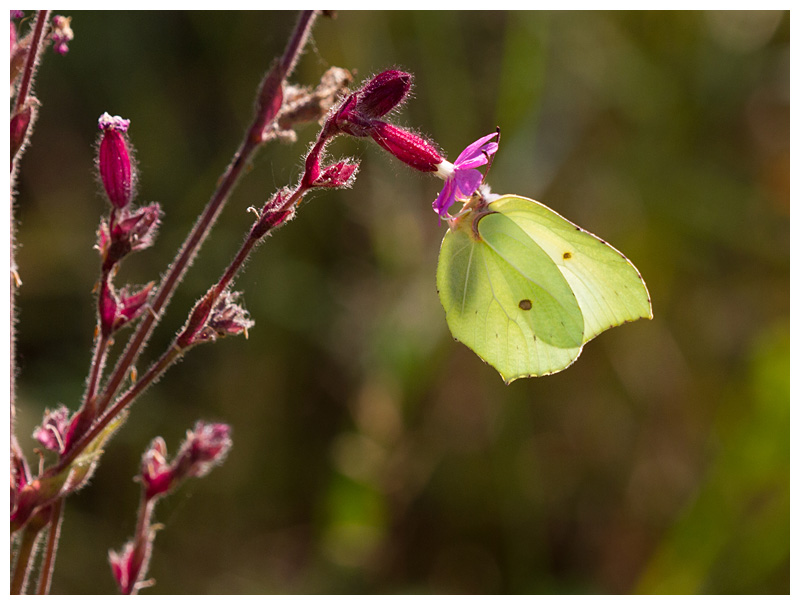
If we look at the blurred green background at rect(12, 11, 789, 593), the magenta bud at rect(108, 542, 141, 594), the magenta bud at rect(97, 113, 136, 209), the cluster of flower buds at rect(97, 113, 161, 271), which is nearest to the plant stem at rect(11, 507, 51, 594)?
the magenta bud at rect(108, 542, 141, 594)

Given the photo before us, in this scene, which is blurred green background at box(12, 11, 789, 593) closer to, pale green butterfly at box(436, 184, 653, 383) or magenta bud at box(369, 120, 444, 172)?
pale green butterfly at box(436, 184, 653, 383)

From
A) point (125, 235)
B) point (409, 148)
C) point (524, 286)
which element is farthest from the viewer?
point (524, 286)

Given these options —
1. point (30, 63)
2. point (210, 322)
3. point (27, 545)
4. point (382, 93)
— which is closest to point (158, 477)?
point (27, 545)

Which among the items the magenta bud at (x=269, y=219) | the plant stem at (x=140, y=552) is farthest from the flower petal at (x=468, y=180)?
the plant stem at (x=140, y=552)

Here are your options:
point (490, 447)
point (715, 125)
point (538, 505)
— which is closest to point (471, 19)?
point (715, 125)

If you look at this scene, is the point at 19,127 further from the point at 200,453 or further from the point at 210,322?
the point at 200,453
